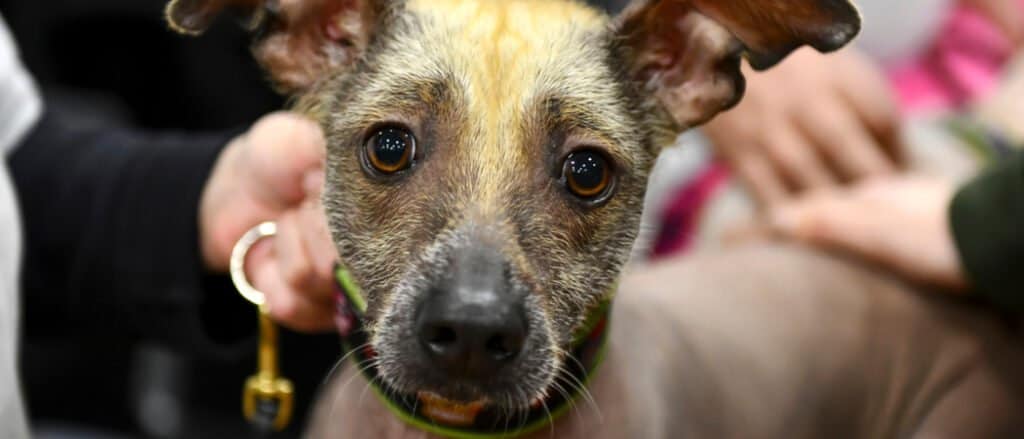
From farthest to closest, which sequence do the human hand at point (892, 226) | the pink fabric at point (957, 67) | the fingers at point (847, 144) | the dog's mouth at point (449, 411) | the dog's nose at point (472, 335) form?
1. the pink fabric at point (957, 67)
2. the fingers at point (847, 144)
3. the human hand at point (892, 226)
4. the dog's mouth at point (449, 411)
5. the dog's nose at point (472, 335)

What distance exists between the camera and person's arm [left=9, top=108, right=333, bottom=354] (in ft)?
3.48

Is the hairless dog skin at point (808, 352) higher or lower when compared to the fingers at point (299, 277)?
lower

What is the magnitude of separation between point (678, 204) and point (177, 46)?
978 millimetres

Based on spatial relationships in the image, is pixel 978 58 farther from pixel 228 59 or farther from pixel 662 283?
pixel 228 59

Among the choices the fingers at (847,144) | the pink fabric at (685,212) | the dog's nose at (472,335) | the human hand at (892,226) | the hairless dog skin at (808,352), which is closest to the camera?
the dog's nose at (472,335)

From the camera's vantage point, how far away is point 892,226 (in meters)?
1.38

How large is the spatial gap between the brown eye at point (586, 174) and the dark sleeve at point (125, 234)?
50 centimetres

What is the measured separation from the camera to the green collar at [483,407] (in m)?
0.91

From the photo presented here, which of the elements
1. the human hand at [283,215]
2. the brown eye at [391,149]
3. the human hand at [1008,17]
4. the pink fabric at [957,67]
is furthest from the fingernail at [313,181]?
the human hand at [1008,17]

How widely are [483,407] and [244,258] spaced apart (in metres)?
0.36

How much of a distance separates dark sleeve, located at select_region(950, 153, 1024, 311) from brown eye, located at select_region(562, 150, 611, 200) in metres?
0.55

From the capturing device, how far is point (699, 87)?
3.14 ft

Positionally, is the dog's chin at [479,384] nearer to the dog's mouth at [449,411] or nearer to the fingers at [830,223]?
the dog's mouth at [449,411]

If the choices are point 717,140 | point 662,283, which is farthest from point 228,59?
point 662,283
